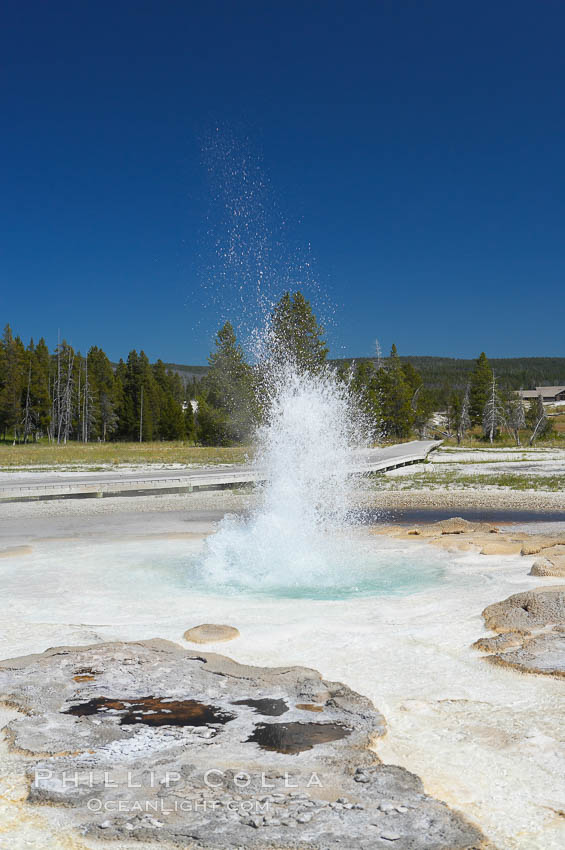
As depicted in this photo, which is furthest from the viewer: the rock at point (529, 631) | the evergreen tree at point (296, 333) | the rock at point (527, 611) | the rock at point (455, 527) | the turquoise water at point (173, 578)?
the evergreen tree at point (296, 333)

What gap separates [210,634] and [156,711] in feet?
5.84

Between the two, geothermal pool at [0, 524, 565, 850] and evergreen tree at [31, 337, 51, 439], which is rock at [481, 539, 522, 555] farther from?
evergreen tree at [31, 337, 51, 439]

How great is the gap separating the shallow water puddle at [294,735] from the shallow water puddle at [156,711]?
0.33 metres

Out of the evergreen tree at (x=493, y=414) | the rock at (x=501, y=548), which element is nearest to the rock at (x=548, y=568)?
the rock at (x=501, y=548)

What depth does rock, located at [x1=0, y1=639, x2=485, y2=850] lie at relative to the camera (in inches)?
136

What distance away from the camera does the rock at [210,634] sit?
6625 millimetres

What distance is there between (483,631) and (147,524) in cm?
986

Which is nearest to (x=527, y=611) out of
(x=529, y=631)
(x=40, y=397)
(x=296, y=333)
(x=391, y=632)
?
(x=529, y=631)

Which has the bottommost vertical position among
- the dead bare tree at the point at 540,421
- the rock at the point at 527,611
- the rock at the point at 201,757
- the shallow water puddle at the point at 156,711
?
the shallow water puddle at the point at 156,711

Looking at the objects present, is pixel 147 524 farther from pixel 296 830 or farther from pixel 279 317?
pixel 279 317

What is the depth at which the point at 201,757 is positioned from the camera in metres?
4.20

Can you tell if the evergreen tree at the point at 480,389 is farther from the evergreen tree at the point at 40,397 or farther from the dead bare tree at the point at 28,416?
the dead bare tree at the point at 28,416

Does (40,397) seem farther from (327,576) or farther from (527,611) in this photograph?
(527,611)

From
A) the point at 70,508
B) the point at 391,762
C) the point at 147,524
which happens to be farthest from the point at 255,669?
the point at 70,508
